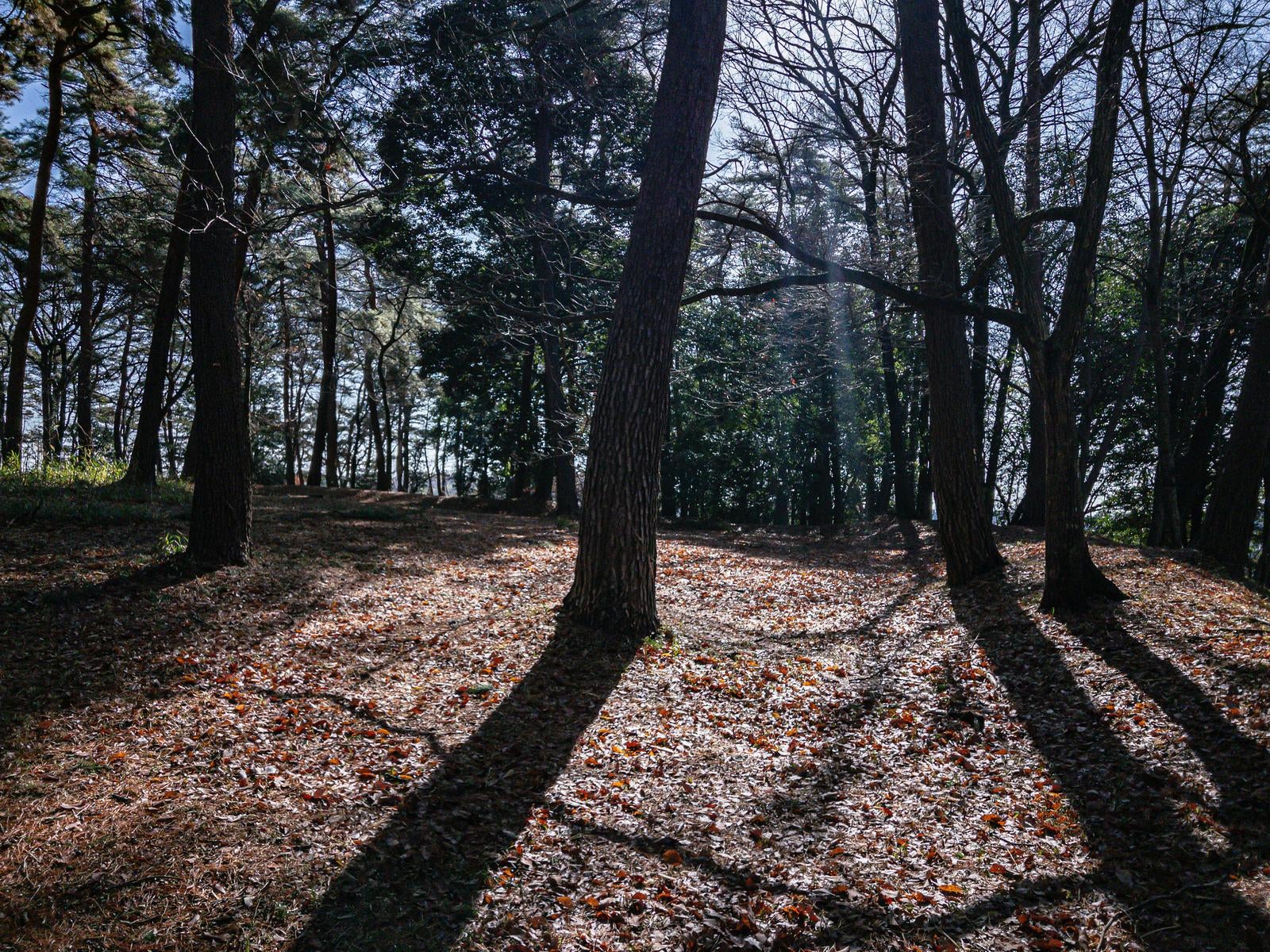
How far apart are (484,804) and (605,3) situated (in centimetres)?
1140

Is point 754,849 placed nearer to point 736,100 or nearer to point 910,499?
point 736,100

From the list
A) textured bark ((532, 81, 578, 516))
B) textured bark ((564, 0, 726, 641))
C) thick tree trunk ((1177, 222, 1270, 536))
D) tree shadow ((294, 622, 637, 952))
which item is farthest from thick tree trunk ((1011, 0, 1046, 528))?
textured bark ((532, 81, 578, 516))

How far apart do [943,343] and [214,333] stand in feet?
26.4

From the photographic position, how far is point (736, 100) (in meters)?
7.93

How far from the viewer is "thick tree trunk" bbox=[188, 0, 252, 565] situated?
7.13 m

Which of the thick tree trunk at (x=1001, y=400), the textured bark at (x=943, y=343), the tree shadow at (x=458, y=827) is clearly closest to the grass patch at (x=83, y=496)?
the tree shadow at (x=458, y=827)

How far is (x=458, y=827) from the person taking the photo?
12.3ft

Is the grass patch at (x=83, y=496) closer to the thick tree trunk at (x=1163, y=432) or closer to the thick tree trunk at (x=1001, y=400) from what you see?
the thick tree trunk at (x=1163, y=432)

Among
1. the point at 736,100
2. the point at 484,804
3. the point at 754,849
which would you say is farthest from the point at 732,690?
the point at 736,100

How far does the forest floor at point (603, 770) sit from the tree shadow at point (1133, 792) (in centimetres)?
2

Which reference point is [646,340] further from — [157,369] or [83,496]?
[157,369]

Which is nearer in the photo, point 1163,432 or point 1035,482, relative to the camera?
point 1163,432

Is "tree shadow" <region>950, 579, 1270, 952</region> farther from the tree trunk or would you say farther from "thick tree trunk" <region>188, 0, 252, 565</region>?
the tree trunk

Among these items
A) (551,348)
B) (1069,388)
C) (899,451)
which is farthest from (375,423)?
(1069,388)
